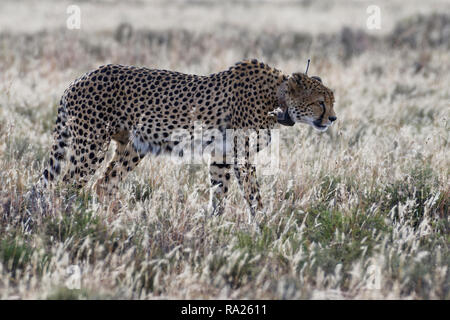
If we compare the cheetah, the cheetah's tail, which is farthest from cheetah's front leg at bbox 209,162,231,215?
the cheetah's tail

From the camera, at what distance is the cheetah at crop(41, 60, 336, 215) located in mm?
4656

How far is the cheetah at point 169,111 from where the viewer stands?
15.3 feet

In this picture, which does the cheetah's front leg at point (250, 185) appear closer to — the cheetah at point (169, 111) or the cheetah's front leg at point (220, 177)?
the cheetah at point (169, 111)

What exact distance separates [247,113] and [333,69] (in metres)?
5.21

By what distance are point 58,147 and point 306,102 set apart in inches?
72.9

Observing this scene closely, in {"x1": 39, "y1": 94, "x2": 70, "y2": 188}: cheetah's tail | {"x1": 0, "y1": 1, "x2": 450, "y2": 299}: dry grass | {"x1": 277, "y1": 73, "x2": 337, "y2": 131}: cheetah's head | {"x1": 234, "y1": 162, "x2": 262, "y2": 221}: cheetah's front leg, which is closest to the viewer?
{"x1": 0, "y1": 1, "x2": 450, "y2": 299}: dry grass

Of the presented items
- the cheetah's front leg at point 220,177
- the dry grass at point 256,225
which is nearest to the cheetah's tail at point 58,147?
the dry grass at point 256,225

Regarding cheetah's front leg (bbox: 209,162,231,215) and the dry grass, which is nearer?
the dry grass

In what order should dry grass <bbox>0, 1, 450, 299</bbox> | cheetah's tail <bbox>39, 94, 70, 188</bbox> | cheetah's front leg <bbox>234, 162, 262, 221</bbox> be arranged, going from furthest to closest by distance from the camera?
cheetah's tail <bbox>39, 94, 70, 188</bbox>, cheetah's front leg <bbox>234, 162, 262, 221</bbox>, dry grass <bbox>0, 1, 450, 299</bbox>

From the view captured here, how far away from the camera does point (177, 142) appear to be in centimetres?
481

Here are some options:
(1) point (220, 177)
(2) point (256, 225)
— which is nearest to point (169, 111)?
(1) point (220, 177)

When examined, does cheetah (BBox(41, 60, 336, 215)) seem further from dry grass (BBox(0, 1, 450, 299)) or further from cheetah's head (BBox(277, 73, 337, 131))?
dry grass (BBox(0, 1, 450, 299))

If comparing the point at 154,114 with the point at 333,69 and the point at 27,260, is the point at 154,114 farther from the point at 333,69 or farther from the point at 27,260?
the point at 333,69
